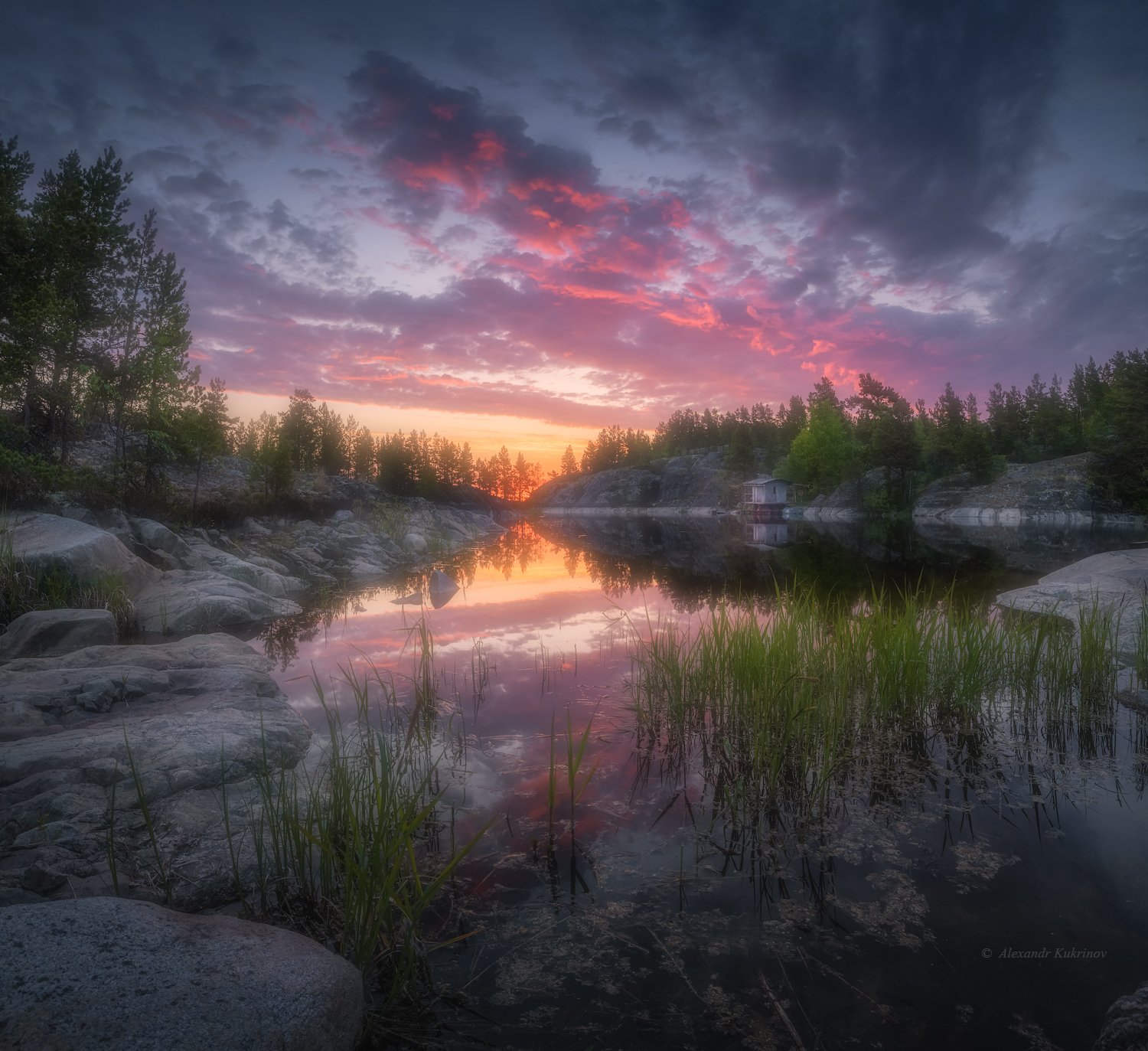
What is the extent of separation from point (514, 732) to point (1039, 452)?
320 ft

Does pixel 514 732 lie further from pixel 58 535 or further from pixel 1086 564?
pixel 1086 564

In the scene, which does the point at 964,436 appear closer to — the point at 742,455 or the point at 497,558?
the point at 742,455

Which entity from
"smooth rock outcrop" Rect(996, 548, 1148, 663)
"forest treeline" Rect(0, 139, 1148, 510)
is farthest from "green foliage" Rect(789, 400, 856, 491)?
"smooth rock outcrop" Rect(996, 548, 1148, 663)

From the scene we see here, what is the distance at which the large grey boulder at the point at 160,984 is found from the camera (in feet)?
7.56

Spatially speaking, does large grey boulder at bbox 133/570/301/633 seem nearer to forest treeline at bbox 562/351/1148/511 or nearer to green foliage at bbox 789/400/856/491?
forest treeline at bbox 562/351/1148/511

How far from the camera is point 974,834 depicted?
202 inches

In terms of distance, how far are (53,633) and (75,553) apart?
14.7 ft

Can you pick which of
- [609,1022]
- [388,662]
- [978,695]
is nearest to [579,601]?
[388,662]

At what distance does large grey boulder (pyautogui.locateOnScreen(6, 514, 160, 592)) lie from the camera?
529 inches

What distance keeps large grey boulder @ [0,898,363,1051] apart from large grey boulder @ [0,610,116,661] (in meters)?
9.45

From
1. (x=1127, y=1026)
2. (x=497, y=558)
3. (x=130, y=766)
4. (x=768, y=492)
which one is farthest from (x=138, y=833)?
(x=768, y=492)

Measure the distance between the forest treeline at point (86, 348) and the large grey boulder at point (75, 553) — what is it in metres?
5.77

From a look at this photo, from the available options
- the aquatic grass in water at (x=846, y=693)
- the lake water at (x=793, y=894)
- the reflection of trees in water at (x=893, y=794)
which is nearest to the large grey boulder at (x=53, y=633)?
the lake water at (x=793, y=894)

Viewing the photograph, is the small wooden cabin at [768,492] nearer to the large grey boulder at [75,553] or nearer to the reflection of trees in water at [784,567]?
the reflection of trees in water at [784,567]
